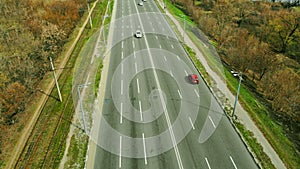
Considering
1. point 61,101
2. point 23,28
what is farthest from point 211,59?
point 23,28

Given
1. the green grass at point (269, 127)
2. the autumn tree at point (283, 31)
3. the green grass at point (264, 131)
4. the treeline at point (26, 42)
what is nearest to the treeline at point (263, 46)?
the autumn tree at point (283, 31)

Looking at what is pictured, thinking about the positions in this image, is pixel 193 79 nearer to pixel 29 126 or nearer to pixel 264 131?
pixel 264 131

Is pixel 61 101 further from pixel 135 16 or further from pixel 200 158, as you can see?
pixel 135 16

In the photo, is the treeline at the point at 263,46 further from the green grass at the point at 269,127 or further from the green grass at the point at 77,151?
the green grass at the point at 77,151

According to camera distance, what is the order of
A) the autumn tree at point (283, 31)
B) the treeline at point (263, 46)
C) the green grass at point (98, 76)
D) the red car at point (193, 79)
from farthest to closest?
1. the autumn tree at point (283, 31)
2. the red car at point (193, 79)
3. the green grass at point (98, 76)
4. the treeline at point (263, 46)

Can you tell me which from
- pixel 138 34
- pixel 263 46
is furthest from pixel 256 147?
pixel 138 34

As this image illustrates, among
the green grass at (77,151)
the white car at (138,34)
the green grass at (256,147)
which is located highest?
the white car at (138,34)

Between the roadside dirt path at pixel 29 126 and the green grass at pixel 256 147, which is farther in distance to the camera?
the roadside dirt path at pixel 29 126
